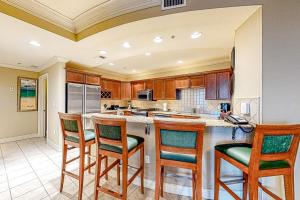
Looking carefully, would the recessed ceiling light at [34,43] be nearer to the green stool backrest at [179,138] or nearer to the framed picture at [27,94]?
the framed picture at [27,94]

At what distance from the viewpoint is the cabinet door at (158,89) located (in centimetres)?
531

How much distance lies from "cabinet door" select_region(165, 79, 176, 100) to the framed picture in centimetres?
466

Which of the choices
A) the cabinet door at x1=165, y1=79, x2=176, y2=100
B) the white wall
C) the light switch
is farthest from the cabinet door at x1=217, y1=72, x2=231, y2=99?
the white wall

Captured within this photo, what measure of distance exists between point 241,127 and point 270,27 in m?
1.16

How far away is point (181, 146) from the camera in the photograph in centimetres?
137

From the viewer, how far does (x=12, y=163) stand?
2.95 m

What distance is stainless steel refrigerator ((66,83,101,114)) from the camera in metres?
3.77

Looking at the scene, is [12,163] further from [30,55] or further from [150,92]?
[150,92]

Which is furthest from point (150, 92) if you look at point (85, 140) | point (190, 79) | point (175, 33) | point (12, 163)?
point (12, 163)

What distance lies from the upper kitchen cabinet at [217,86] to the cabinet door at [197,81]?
135 mm

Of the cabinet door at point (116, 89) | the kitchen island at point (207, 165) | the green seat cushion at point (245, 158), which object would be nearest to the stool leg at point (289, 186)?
the green seat cushion at point (245, 158)

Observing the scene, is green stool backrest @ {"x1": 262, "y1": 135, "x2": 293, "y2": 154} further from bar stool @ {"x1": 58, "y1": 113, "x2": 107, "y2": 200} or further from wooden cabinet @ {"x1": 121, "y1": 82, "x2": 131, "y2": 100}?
wooden cabinet @ {"x1": 121, "y1": 82, "x2": 131, "y2": 100}

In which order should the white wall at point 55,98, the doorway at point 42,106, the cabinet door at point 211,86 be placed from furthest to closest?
the doorway at point 42,106 → the cabinet door at point 211,86 → the white wall at point 55,98

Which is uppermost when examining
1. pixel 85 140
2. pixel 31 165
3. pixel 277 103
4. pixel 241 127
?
pixel 277 103
